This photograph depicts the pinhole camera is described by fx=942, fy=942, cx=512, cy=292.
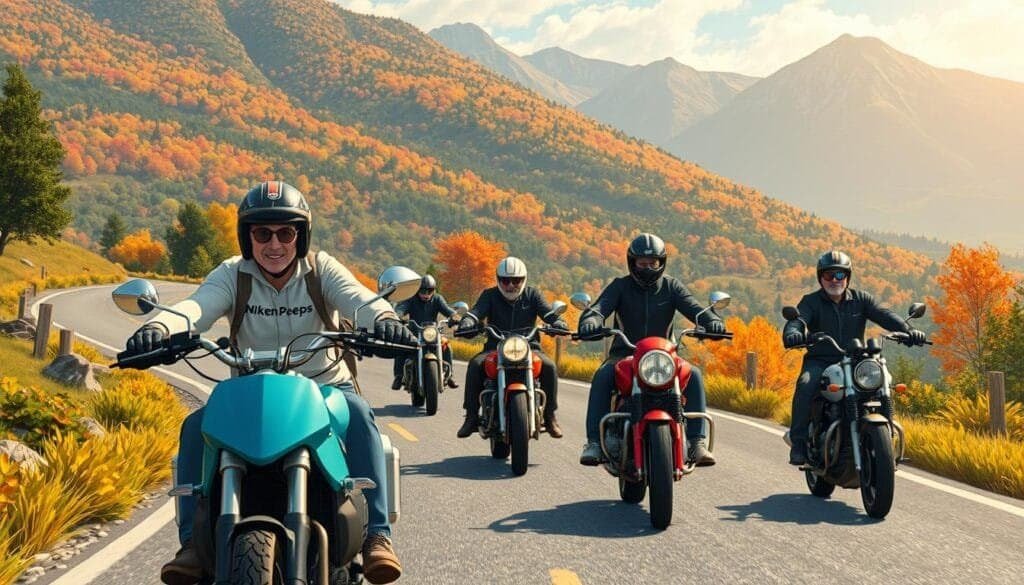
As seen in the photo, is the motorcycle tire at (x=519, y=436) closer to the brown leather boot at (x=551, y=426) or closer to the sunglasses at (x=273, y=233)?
the brown leather boot at (x=551, y=426)

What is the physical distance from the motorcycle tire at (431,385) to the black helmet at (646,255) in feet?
18.4

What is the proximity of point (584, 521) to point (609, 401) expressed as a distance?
1.05 m

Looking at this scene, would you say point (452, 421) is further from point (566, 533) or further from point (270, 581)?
point (270, 581)

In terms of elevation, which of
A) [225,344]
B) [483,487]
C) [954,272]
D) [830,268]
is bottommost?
[483,487]

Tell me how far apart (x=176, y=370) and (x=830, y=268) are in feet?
49.7

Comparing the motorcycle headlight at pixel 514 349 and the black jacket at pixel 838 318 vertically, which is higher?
the black jacket at pixel 838 318

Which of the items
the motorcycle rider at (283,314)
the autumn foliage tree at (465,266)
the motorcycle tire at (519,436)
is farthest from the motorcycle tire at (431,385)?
the autumn foliage tree at (465,266)

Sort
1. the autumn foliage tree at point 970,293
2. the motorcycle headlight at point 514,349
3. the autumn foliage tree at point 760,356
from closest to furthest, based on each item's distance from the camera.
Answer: the motorcycle headlight at point 514,349 < the autumn foliage tree at point 970,293 < the autumn foliage tree at point 760,356

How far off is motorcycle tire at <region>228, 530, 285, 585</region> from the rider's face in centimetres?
159

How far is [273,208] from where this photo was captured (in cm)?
413

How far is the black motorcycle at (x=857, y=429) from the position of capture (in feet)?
21.6

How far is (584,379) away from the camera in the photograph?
20.4 m

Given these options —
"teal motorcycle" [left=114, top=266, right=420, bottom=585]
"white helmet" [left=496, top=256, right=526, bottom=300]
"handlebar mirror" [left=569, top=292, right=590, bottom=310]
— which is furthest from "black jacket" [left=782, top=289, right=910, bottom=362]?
"teal motorcycle" [left=114, top=266, right=420, bottom=585]

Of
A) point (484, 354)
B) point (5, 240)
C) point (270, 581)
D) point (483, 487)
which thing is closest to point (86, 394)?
point (484, 354)
